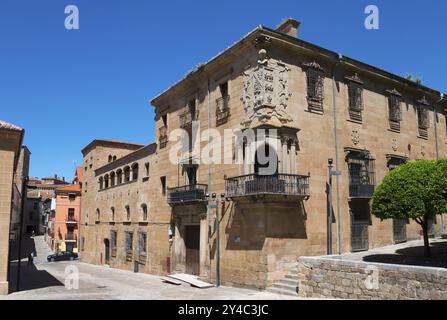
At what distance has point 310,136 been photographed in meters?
18.1

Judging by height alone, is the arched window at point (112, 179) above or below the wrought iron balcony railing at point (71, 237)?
above

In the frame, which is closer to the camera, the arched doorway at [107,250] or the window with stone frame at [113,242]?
the window with stone frame at [113,242]

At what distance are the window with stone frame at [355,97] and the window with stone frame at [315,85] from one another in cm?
203

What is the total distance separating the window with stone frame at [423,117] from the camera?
79.0 ft

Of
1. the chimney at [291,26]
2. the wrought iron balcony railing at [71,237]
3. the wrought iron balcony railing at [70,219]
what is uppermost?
the chimney at [291,26]

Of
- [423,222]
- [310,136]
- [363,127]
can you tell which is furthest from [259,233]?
[363,127]

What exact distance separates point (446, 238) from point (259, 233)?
12.2 metres

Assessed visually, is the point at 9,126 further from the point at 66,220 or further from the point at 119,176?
the point at 66,220

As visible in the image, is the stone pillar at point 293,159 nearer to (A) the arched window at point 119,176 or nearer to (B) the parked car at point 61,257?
(A) the arched window at point 119,176

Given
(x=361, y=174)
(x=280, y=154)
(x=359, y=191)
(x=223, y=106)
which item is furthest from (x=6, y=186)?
(x=361, y=174)

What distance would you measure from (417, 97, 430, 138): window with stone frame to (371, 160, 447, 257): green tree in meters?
10.3

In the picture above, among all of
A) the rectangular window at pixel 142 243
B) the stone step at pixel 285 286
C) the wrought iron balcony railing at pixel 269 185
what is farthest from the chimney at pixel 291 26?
the rectangular window at pixel 142 243

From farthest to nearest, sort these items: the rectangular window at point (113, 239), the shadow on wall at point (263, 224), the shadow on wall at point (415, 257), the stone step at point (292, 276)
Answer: the rectangular window at point (113, 239)
the shadow on wall at point (263, 224)
the stone step at point (292, 276)
the shadow on wall at point (415, 257)

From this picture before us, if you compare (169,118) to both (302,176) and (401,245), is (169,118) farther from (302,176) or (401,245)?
(401,245)
